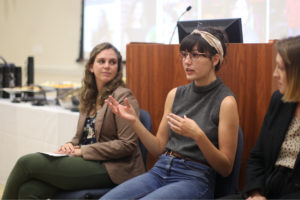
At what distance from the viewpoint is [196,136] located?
1.61m

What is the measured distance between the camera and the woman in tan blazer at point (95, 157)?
6.36 ft

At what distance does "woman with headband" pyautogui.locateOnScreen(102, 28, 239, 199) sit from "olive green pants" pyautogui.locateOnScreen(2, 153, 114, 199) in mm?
286

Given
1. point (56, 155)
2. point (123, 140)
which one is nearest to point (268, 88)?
point (123, 140)

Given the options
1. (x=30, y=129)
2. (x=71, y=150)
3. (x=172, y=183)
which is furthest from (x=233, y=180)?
(x=30, y=129)

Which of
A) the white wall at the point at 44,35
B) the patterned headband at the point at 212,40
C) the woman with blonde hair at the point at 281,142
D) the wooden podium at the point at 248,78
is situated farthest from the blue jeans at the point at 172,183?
the white wall at the point at 44,35

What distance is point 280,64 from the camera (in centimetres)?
149

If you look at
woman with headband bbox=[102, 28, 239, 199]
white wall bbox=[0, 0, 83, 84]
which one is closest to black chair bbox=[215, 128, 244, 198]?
woman with headband bbox=[102, 28, 239, 199]

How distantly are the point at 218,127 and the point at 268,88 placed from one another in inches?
16.9

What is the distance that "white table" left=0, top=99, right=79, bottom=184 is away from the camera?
9.58 ft

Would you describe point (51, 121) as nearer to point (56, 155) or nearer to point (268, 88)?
point (56, 155)

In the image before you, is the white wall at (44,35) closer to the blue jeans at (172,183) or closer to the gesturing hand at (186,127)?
the blue jeans at (172,183)

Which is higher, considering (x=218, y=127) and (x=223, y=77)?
(x=223, y=77)

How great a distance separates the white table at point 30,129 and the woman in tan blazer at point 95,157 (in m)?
0.62

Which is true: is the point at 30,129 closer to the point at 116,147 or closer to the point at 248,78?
the point at 116,147
